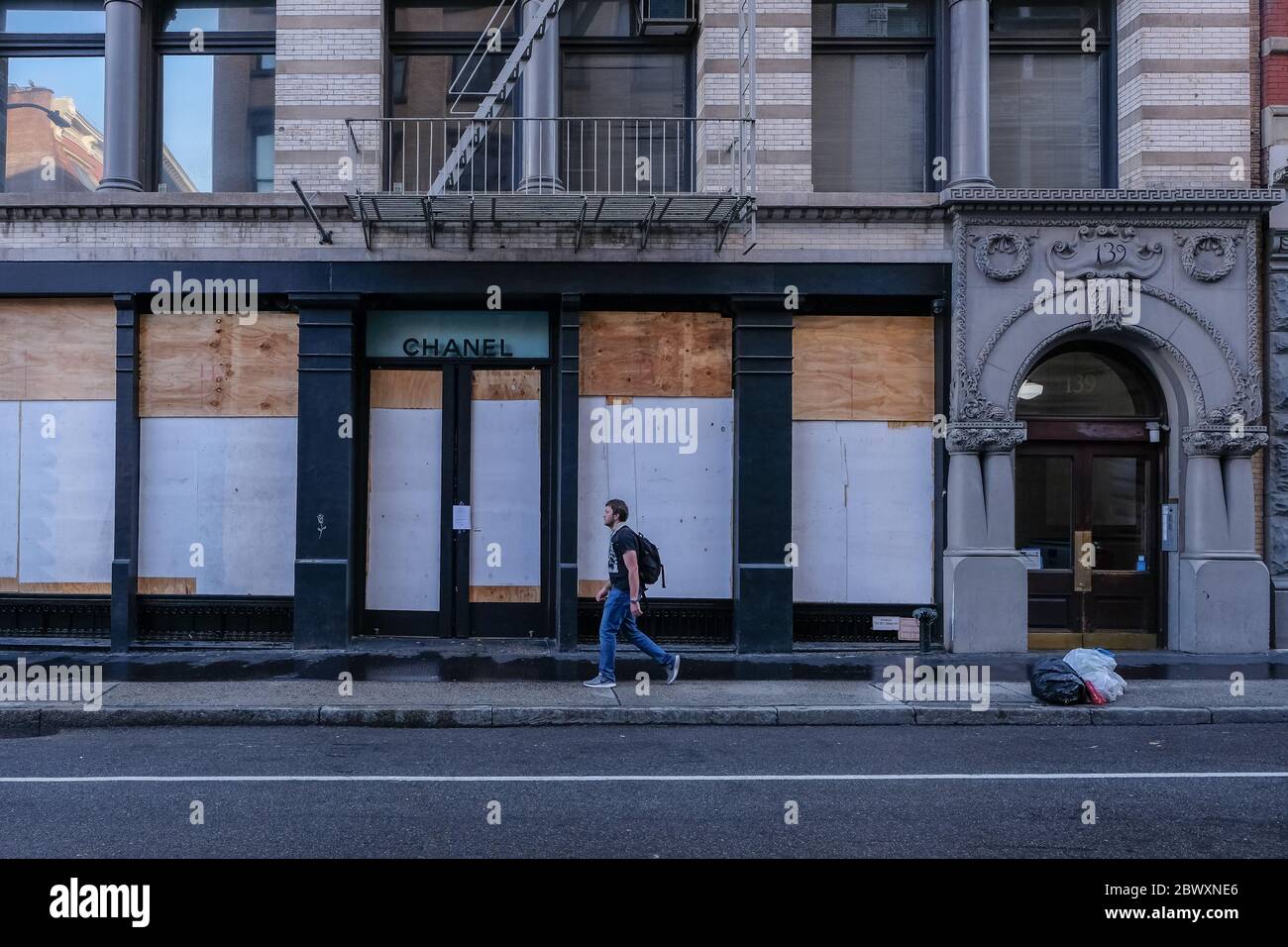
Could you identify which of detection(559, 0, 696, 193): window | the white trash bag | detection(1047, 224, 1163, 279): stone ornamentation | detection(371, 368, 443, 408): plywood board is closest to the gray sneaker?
the white trash bag

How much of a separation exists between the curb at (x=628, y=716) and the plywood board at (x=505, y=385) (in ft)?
17.6

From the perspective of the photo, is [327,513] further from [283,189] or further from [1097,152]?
[1097,152]

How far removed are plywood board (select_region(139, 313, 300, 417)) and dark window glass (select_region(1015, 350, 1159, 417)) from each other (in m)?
9.69

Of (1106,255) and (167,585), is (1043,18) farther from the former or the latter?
(167,585)

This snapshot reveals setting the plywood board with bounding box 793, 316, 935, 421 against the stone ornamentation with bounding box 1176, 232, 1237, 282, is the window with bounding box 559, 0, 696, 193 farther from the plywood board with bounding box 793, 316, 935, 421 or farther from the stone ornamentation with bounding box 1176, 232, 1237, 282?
the stone ornamentation with bounding box 1176, 232, 1237, 282

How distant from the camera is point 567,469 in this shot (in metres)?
13.3

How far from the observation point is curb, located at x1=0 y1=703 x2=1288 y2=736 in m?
9.51

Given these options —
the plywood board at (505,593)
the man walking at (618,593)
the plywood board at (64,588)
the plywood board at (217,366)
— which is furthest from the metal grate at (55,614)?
the man walking at (618,593)

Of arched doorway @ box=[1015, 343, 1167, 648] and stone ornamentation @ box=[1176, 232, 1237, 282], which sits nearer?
stone ornamentation @ box=[1176, 232, 1237, 282]

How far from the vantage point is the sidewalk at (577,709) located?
9531mm

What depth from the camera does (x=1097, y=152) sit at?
14.1 m

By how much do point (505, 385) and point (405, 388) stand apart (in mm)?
1329

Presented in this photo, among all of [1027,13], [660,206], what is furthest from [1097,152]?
[660,206]

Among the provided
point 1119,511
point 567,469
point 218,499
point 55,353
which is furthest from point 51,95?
point 1119,511
